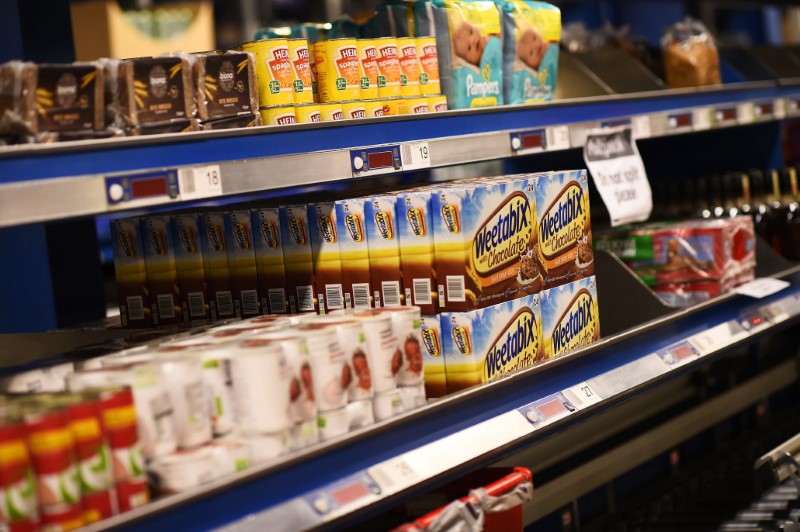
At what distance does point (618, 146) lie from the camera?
2.89 m

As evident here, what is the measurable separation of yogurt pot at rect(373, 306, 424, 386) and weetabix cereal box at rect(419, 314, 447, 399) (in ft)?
0.44

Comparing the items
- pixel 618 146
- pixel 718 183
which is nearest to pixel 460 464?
pixel 618 146

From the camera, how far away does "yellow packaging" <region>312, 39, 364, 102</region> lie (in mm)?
2135

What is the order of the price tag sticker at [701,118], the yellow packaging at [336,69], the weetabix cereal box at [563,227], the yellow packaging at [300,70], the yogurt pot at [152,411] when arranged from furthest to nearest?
1. the price tag sticker at [701,118]
2. the weetabix cereal box at [563,227]
3. the yellow packaging at [336,69]
4. the yellow packaging at [300,70]
5. the yogurt pot at [152,411]

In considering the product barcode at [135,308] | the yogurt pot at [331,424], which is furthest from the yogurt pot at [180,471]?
the product barcode at [135,308]

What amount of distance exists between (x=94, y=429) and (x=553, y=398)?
1.06 m

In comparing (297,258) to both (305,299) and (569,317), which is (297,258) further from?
(569,317)

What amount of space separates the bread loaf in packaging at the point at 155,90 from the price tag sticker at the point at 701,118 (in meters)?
1.81

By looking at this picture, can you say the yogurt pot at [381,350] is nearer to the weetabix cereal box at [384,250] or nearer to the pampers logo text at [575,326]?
the weetabix cereal box at [384,250]

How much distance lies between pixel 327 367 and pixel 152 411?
31cm

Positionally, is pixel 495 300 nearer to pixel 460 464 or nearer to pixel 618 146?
pixel 460 464

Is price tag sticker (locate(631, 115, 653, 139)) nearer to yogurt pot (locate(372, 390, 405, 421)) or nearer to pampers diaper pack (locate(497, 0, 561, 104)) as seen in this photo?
pampers diaper pack (locate(497, 0, 561, 104))

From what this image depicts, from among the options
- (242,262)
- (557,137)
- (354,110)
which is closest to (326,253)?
(242,262)

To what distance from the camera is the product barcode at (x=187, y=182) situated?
1650mm
